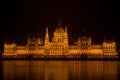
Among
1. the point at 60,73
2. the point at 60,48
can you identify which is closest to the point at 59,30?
the point at 60,48

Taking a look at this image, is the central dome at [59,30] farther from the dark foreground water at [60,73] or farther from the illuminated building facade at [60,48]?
the dark foreground water at [60,73]

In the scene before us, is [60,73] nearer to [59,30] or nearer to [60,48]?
[60,48]

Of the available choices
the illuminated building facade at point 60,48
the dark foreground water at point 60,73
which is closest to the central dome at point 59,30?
the illuminated building facade at point 60,48

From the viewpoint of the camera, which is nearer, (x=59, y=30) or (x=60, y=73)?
(x=60, y=73)

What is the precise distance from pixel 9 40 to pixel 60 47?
13.0m

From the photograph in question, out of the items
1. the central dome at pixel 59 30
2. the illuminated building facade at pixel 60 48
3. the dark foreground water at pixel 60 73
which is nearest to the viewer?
the dark foreground water at pixel 60 73

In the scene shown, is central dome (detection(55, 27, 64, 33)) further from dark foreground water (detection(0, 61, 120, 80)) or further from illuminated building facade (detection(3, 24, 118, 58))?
dark foreground water (detection(0, 61, 120, 80))

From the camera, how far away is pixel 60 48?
3750 inches

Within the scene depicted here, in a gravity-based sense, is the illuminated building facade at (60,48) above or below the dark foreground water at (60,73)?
above

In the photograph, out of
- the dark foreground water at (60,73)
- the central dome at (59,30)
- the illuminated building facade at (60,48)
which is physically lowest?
the dark foreground water at (60,73)

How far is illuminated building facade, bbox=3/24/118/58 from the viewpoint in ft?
299

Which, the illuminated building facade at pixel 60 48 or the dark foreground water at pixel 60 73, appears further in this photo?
the illuminated building facade at pixel 60 48

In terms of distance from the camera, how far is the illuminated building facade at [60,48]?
9100 cm

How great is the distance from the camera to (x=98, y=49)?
91812 millimetres
